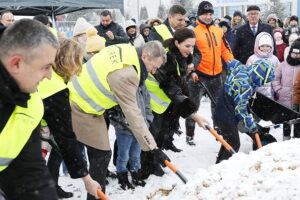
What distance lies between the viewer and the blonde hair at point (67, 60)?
2883mm

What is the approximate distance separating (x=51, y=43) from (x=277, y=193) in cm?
169

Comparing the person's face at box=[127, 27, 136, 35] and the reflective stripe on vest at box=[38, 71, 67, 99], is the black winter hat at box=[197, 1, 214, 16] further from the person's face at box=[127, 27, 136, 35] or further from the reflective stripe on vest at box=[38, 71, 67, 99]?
the reflective stripe on vest at box=[38, 71, 67, 99]

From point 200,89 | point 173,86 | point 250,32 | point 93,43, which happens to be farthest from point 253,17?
point 93,43

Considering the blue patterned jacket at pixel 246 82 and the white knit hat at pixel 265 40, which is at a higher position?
the white knit hat at pixel 265 40

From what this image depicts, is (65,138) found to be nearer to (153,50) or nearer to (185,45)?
(153,50)

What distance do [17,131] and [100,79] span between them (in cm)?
165

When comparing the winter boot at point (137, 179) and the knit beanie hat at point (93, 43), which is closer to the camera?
the winter boot at point (137, 179)

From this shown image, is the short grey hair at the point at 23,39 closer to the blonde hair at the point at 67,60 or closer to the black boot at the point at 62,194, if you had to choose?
the blonde hair at the point at 67,60

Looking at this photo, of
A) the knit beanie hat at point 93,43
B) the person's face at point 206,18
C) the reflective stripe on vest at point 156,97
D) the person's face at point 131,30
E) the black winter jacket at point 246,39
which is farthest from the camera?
the person's face at point 131,30

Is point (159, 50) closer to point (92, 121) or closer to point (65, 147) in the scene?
point (92, 121)

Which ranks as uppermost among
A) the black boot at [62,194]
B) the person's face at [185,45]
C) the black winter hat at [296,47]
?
the person's face at [185,45]

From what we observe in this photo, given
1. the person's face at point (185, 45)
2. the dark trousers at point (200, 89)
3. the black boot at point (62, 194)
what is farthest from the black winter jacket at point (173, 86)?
the black boot at point (62, 194)

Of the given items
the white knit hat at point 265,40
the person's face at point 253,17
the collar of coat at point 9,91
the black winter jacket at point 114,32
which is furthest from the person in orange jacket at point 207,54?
the collar of coat at point 9,91

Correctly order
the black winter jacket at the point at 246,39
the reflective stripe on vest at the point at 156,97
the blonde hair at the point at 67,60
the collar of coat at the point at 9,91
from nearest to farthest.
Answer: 1. the collar of coat at the point at 9,91
2. the blonde hair at the point at 67,60
3. the reflective stripe on vest at the point at 156,97
4. the black winter jacket at the point at 246,39
